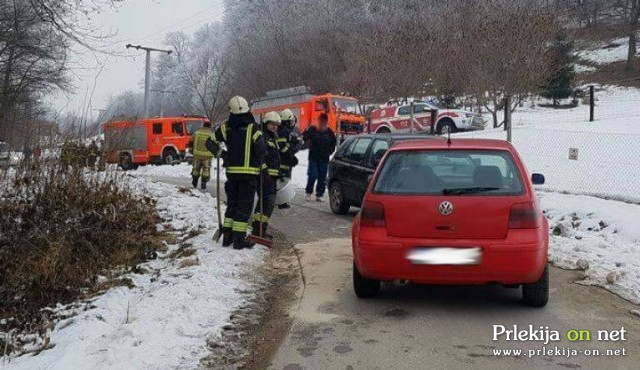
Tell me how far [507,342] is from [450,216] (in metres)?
1.06

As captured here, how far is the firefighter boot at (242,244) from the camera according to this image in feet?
23.8

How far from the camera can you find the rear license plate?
4859mm

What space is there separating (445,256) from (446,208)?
0.39 metres

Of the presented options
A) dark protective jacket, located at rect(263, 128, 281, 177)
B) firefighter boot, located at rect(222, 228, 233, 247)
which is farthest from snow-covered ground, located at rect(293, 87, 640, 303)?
firefighter boot, located at rect(222, 228, 233, 247)

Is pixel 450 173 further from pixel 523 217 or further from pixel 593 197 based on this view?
pixel 593 197

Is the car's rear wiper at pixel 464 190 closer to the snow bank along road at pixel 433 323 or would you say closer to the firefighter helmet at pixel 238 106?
the snow bank along road at pixel 433 323

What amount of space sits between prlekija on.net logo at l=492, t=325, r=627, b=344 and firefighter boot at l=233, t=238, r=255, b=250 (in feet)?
11.3

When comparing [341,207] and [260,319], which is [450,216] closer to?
[260,319]

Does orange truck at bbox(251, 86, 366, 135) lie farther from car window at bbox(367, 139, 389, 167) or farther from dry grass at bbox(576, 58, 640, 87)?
dry grass at bbox(576, 58, 640, 87)

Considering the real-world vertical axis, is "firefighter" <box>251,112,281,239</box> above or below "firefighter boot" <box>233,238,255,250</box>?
above

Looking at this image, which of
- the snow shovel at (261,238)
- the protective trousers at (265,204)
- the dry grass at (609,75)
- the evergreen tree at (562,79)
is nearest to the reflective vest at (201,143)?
the protective trousers at (265,204)

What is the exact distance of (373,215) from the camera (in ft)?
16.9

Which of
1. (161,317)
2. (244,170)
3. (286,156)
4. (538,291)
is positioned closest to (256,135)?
(244,170)

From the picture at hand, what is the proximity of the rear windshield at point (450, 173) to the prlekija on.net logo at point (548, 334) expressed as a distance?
1102 mm
